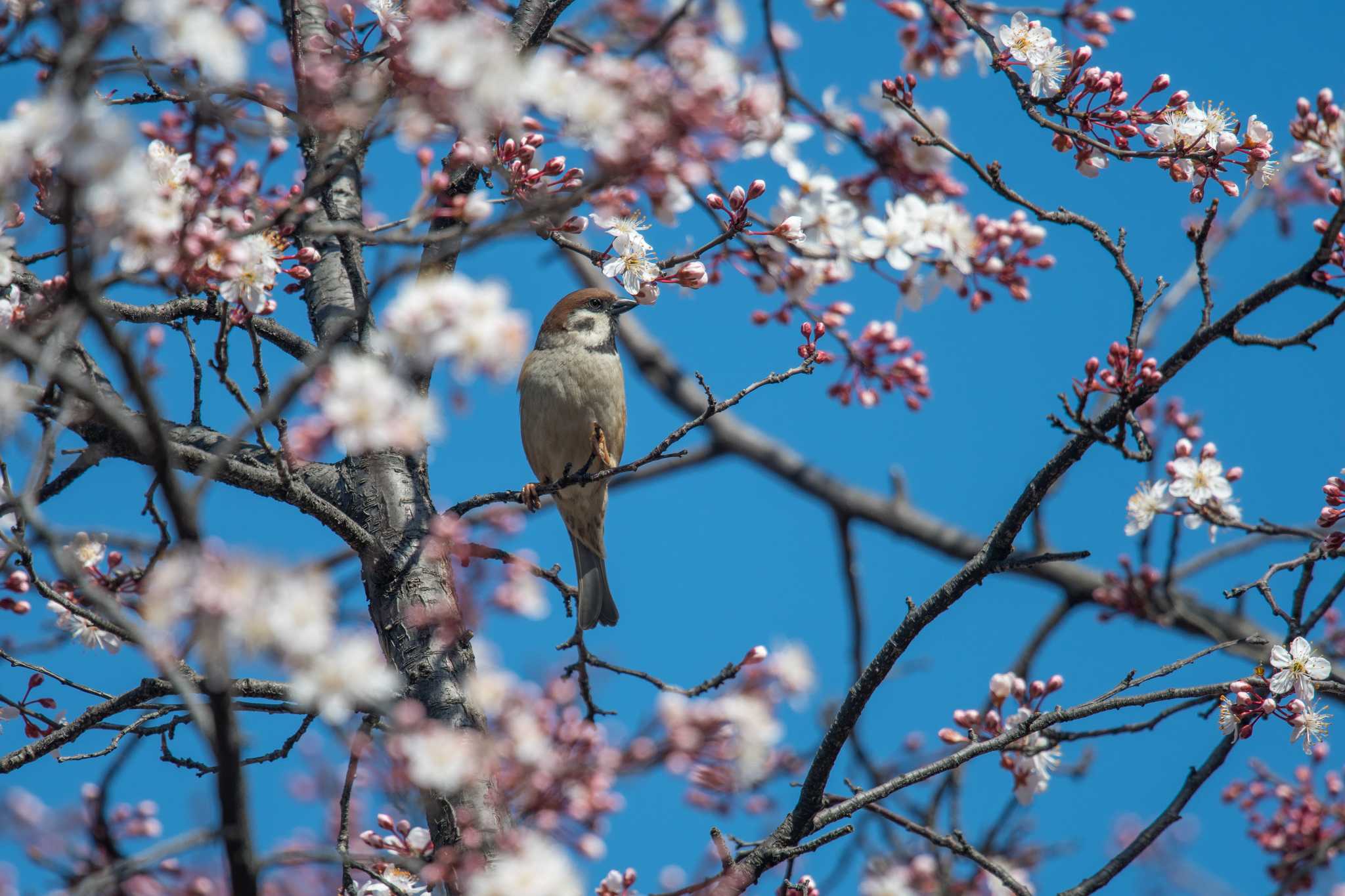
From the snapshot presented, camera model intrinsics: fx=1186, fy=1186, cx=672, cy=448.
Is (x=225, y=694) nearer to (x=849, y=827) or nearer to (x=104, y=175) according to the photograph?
(x=104, y=175)

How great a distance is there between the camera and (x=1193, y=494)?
3906 millimetres

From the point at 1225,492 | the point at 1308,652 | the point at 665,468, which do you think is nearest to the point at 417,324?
the point at 1308,652

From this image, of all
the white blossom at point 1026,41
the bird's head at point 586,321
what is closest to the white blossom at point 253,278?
the white blossom at point 1026,41

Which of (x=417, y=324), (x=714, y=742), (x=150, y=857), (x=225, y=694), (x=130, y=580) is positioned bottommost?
(x=150, y=857)

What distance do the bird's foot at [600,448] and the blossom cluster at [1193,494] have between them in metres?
1.88

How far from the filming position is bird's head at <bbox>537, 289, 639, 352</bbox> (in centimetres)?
623

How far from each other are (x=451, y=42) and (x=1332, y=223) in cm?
184

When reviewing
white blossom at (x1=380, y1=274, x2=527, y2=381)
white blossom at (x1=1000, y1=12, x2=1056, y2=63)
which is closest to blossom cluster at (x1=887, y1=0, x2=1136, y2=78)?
white blossom at (x1=1000, y1=12, x2=1056, y2=63)

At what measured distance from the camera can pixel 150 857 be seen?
6.88 ft

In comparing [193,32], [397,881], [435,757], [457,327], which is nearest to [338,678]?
[435,757]

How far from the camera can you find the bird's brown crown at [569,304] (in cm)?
631

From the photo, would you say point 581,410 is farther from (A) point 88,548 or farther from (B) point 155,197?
(B) point 155,197

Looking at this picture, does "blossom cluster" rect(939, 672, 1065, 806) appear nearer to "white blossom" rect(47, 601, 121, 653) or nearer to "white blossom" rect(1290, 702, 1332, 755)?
"white blossom" rect(1290, 702, 1332, 755)

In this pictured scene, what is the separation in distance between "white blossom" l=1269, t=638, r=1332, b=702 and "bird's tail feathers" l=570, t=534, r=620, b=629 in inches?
136
